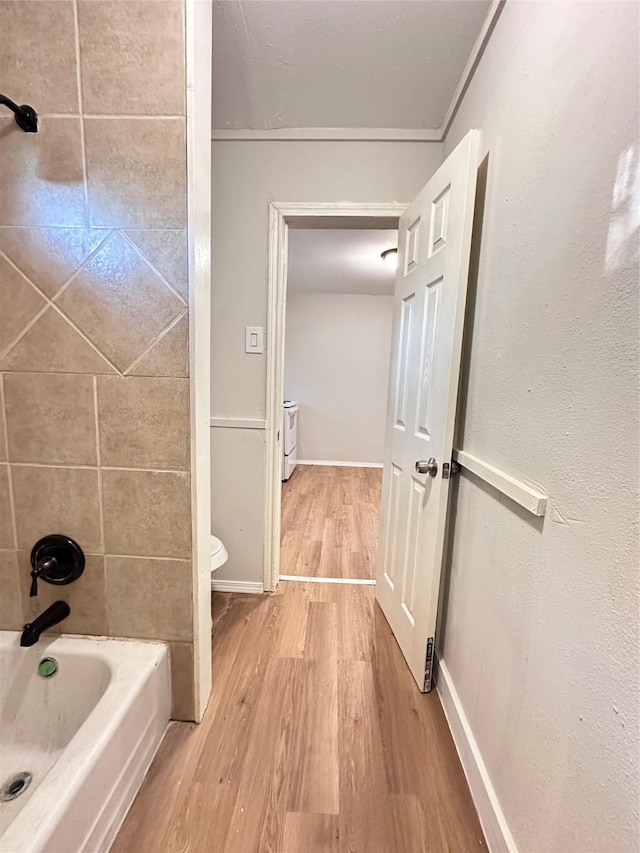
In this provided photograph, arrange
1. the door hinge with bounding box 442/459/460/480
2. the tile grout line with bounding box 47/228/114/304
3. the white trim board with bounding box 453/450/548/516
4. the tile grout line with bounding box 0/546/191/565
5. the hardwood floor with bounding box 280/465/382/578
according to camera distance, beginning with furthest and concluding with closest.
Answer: the hardwood floor with bounding box 280/465/382/578
the door hinge with bounding box 442/459/460/480
the tile grout line with bounding box 0/546/191/565
the tile grout line with bounding box 47/228/114/304
the white trim board with bounding box 453/450/548/516

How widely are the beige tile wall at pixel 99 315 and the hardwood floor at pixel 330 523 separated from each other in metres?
1.24

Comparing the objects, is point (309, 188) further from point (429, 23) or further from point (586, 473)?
point (586, 473)

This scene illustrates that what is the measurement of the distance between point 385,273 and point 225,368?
2.54 metres

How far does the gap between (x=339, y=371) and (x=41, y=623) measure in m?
4.12

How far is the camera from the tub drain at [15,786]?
984 mm

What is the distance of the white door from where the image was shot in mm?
1241

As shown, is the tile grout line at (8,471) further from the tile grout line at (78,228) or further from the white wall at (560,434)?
the white wall at (560,434)

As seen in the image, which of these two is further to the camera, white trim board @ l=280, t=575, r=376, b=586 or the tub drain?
white trim board @ l=280, t=575, r=376, b=586

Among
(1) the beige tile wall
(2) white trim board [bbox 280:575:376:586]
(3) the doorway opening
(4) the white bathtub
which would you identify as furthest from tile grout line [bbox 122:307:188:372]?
(3) the doorway opening

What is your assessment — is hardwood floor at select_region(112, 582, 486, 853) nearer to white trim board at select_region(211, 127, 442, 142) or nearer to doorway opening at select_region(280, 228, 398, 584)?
doorway opening at select_region(280, 228, 398, 584)

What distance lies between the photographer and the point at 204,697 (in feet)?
4.26

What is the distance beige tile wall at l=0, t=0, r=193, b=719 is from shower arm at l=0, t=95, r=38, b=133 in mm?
22

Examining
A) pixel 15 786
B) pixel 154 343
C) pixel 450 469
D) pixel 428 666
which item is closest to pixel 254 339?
pixel 154 343

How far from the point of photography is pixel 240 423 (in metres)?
1.92
